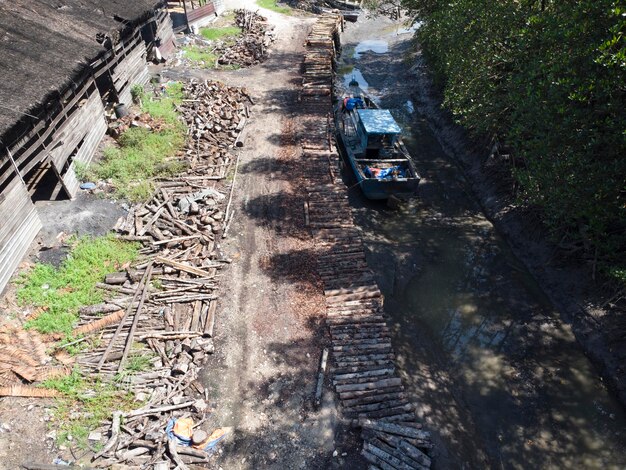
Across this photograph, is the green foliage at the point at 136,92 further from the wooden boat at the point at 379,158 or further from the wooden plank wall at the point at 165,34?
the wooden boat at the point at 379,158

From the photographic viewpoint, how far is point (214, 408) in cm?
1091

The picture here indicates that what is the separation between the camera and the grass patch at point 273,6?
49.6 m

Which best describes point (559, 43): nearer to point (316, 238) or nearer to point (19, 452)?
point (316, 238)

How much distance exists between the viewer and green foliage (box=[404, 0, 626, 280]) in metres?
10.7

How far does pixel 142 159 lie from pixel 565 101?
1803cm

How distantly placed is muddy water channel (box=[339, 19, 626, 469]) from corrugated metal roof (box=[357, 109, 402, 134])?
354cm

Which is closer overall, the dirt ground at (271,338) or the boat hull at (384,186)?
the dirt ground at (271,338)

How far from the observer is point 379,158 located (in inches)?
840

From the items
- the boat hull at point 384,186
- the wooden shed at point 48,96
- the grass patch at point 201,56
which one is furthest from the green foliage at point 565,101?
the grass patch at point 201,56

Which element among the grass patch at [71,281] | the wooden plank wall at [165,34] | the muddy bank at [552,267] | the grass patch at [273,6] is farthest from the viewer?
the grass patch at [273,6]

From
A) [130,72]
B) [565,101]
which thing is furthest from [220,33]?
[565,101]

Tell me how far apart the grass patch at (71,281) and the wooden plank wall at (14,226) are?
2.10 ft

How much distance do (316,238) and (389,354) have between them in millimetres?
6139

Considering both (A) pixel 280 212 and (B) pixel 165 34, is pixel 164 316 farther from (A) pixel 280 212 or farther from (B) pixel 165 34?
(B) pixel 165 34
